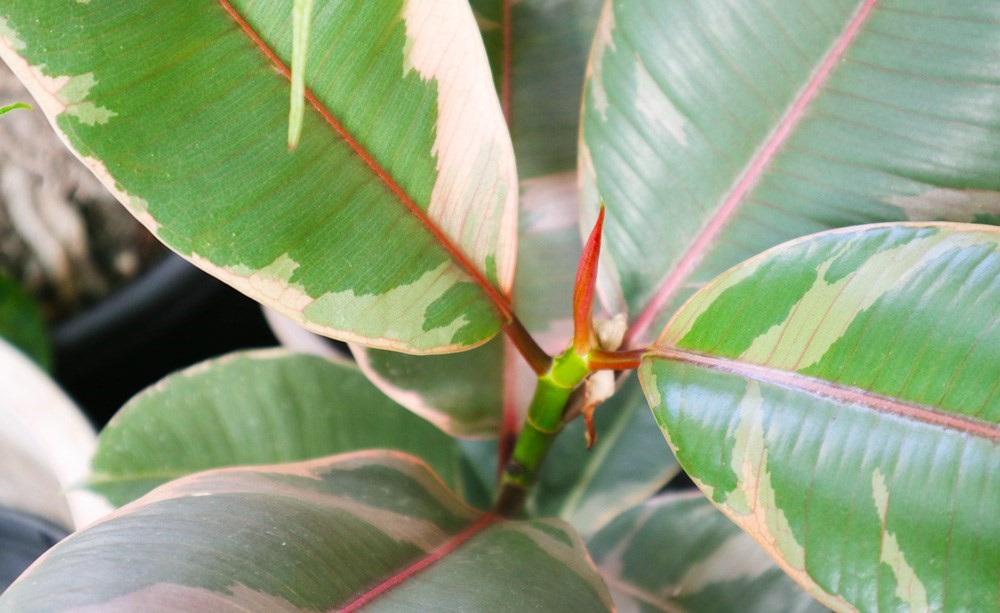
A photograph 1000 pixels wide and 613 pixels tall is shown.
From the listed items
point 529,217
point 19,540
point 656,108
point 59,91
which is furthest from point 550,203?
point 19,540

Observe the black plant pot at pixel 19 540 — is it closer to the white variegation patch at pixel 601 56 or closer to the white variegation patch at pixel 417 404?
the white variegation patch at pixel 417 404

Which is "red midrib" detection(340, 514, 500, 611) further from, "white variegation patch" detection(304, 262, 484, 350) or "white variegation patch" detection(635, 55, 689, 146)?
"white variegation patch" detection(635, 55, 689, 146)

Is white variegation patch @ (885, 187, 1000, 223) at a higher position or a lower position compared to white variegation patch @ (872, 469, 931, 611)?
higher

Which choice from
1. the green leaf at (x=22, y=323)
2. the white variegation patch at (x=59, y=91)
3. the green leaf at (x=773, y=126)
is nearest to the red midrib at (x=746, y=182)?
the green leaf at (x=773, y=126)

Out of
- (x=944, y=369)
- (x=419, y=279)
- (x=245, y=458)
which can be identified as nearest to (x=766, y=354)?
(x=944, y=369)

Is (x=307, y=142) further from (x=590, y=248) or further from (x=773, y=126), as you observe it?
(x=773, y=126)

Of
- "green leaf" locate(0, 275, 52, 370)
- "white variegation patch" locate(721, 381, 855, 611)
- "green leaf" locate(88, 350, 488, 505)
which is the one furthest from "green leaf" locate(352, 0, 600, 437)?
"green leaf" locate(0, 275, 52, 370)
